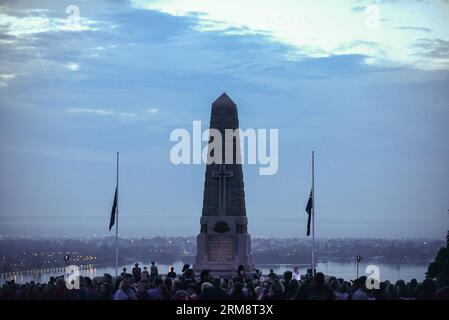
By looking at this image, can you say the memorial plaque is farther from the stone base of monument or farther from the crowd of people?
the crowd of people

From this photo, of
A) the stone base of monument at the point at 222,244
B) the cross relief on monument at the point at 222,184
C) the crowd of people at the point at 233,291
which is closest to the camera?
the crowd of people at the point at 233,291

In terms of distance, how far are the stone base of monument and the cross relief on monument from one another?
0.41m

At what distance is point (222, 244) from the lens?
43719 millimetres

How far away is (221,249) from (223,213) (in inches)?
59.0

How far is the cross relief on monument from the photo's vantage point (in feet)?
143

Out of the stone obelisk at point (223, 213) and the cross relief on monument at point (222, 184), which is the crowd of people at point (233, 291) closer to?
the stone obelisk at point (223, 213)

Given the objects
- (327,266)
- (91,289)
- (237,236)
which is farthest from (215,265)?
(327,266)

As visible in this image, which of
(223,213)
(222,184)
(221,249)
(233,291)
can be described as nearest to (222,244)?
(221,249)

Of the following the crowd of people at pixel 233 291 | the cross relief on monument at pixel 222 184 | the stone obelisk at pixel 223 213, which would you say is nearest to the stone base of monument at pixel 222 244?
the stone obelisk at pixel 223 213

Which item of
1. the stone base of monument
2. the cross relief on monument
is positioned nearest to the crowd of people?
the stone base of monument

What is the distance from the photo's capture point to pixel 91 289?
Result: 25.3 m

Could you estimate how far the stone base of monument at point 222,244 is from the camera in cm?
4350

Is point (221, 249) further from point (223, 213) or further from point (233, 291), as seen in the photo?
point (233, 291)
